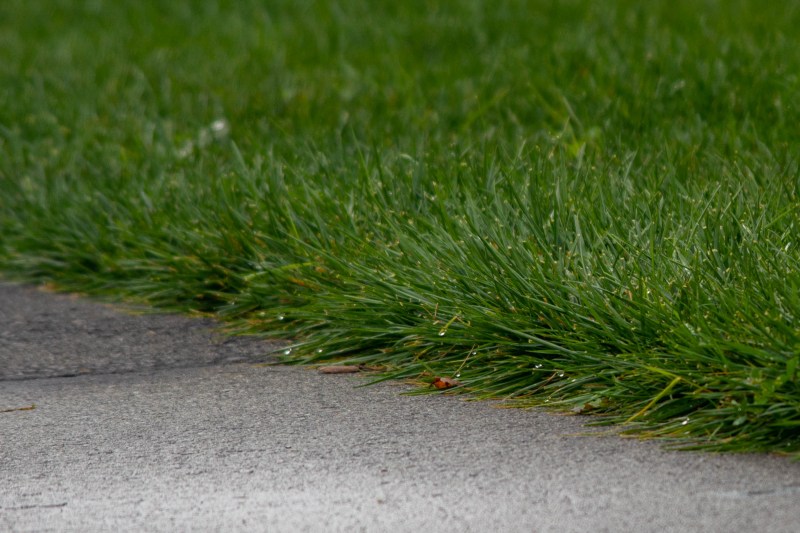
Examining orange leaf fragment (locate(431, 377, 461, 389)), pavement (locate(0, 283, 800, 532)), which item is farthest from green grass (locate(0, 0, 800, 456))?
pavement (locate(0, 283, 800, 532))

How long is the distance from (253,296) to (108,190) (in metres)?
1.33

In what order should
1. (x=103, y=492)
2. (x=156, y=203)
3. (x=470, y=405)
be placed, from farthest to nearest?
(x=156, y=203) < (x=470, y=405) < (x=103, y=492)

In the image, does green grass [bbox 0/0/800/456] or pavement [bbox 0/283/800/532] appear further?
green grass [bbox 0/0/800/456]

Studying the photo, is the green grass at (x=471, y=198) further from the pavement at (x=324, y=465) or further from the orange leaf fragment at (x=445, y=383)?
the pavement at (x=324, y=465)

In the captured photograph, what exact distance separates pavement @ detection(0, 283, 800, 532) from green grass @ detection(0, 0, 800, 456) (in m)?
0.16

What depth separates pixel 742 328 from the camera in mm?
2574

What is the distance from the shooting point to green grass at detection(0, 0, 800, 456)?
2761 millimetres

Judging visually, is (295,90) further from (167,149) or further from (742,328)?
(742,328)

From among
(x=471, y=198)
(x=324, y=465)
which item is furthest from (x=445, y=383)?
(x=471, y=198)

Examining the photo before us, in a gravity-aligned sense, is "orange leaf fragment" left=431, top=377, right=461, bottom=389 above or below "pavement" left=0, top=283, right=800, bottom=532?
below

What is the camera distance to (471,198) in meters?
3.59

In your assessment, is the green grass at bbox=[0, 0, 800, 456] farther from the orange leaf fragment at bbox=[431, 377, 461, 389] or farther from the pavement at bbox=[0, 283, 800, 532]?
the pavement at bbox=[0, 283, 800, 532]

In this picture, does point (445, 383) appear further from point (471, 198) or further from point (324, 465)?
point (471, 198)

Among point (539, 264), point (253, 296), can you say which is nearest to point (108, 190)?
point (253, 296)
